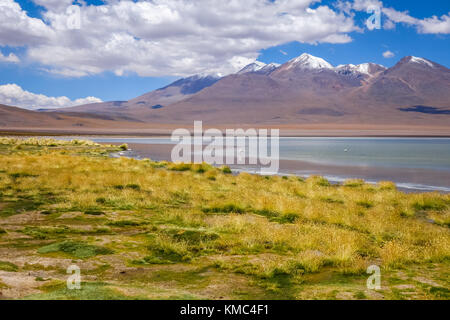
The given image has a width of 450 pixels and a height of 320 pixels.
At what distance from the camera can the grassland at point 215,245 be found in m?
5.80

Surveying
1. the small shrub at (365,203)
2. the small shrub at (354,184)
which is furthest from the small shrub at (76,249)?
the small shrub at (354,184)

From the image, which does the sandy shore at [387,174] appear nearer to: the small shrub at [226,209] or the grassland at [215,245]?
the grassland at [215,245]

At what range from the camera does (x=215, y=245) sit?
855 cm

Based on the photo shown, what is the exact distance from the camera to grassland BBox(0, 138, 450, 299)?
580cm

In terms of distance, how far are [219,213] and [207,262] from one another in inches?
196

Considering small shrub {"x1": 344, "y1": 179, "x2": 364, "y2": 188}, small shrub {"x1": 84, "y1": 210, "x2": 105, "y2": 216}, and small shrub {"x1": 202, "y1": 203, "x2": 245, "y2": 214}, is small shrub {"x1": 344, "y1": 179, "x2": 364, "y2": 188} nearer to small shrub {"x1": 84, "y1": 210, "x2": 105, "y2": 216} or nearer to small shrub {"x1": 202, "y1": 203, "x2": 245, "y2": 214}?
small shrub {"x1": 202, "y1": 203, "x2": 245, "y2": 214}

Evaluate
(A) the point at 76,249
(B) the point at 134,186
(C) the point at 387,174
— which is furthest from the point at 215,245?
(C) the point at 387,174

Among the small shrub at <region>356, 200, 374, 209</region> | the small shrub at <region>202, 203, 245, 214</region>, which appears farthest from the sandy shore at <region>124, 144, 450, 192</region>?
the small shrub at <region>202, 203, 245, 214</region>

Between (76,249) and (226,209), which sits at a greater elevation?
(76,249)

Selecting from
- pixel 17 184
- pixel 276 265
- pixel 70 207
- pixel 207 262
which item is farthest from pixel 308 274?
pixel 17 184

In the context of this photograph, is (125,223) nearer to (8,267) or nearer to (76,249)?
(76,249)

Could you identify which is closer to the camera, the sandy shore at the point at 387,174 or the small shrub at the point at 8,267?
the small shrub at the point at 8,267

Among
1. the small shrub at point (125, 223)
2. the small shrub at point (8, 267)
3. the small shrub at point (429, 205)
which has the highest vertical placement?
the small shrub at point (8, 267)

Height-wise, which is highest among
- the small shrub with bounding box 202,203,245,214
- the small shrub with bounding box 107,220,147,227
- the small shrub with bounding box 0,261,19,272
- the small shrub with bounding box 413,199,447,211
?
the small shrub with bounding box 0,261,19,272
